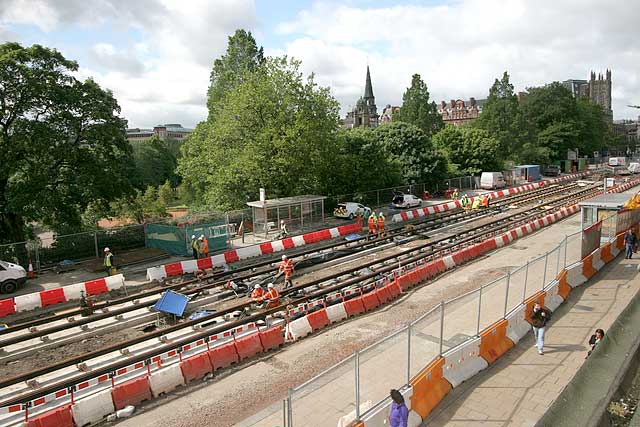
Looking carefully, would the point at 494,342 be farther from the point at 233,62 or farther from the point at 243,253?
the point at 233,62

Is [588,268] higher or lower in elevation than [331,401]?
lower

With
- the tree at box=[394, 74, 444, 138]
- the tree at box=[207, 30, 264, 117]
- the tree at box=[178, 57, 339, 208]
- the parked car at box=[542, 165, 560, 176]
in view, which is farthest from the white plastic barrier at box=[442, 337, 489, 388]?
the parked car at box=[542, 165, 560, 176]

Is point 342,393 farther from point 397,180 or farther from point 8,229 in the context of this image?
point 397,180

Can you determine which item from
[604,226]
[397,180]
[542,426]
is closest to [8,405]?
[542,426]

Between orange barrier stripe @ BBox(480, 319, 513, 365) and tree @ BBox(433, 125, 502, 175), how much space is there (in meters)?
46.6

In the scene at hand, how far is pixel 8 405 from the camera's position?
999cm

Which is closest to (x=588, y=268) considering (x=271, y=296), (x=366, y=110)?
(x=271, y=296)

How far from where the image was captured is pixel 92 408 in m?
9.53

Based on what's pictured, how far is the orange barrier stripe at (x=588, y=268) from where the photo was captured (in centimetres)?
1914

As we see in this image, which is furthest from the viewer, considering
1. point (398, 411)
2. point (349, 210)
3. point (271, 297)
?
point (349, 210)

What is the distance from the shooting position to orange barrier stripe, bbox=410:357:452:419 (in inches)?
366

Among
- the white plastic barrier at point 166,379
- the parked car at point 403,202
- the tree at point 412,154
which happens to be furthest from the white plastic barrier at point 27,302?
the tree at point 412,154

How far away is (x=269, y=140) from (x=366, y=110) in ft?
366

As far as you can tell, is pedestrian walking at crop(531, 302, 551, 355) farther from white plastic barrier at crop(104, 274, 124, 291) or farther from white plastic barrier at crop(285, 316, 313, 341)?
white plastic barrier at crop(104, 274, 124, 291)
